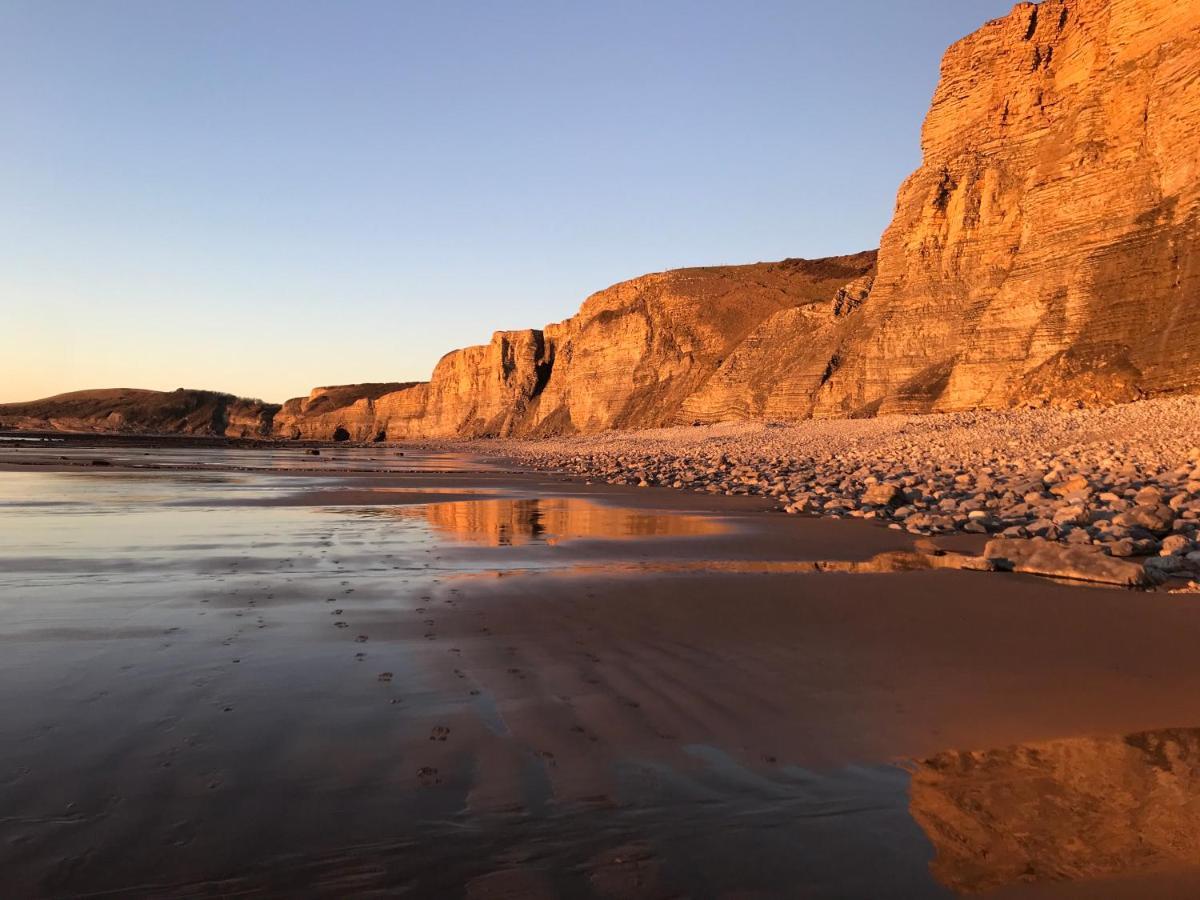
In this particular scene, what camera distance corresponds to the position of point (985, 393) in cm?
2980

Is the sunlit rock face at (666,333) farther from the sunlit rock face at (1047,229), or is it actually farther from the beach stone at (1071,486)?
the beach stone at (1071,486)

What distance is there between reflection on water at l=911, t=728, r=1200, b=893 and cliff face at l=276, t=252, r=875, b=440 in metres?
52.7

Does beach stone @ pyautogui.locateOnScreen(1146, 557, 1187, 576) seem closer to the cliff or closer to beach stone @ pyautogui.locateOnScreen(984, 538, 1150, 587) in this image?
beach stone @ pyautogui.locateOnScreen(984, 538, 1150, 587)

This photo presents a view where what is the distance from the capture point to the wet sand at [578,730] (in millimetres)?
2158

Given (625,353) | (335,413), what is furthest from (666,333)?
(335,413)

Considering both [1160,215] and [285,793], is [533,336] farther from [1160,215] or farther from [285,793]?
[285,793]

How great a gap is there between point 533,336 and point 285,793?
302 ft

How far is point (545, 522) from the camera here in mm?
11461

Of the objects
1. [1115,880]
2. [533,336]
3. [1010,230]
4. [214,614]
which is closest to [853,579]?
[1115,880]

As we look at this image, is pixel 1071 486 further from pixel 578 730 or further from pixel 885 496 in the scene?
pixel 578 730

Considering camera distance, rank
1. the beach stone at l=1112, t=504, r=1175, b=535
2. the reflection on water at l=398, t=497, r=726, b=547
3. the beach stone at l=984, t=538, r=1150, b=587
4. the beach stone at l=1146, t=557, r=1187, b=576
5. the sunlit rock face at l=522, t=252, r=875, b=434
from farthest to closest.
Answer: the sunlit rock face at l=522, t=252, r=875, b=434, the reflection on water at l=398, t=497, r=726, b=547, the beach stone at l=1112, t=504, r=1175, b=535, the beach stone at l=1146, t=557, r=1187, b=576, the beach stone at l=984, t=538, r=1150, b=587

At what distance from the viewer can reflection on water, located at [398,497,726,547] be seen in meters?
9.80

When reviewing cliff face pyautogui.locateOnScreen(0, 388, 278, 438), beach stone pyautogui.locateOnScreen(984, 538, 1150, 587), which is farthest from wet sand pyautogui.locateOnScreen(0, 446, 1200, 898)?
cliff face pyautogui.locateOnScreen(0, 388, 278, 438)

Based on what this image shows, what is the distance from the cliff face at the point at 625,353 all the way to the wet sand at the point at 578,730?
2000 inches
